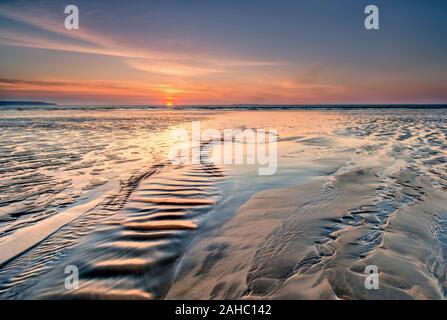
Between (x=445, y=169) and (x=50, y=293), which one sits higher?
(x=445, y=169)

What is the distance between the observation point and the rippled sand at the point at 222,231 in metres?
2.82

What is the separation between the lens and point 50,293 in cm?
271

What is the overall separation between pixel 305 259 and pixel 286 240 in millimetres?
498

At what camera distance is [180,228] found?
13.4ft

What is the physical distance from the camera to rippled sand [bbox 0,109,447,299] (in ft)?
9.24

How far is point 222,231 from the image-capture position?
13.3ft

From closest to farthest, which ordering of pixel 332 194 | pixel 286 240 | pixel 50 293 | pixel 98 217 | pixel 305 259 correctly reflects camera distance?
pixel 50 293 → pixel 305 259 → pixel 286 240 → pixel 98 217 → pixel 332 194

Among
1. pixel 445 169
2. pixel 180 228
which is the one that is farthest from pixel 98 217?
pixel 445 169
